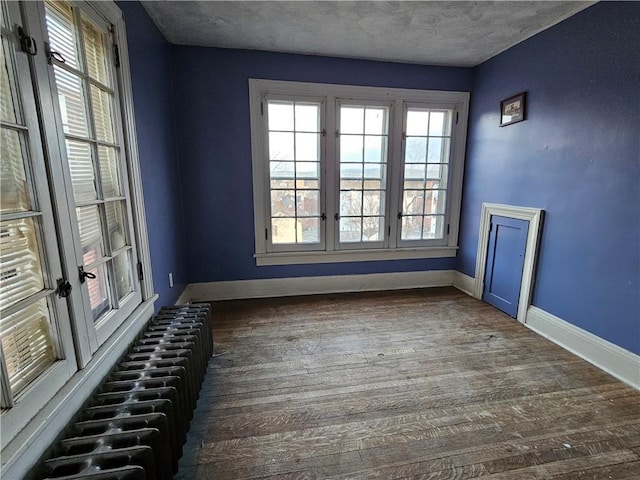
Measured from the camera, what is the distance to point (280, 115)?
316cm

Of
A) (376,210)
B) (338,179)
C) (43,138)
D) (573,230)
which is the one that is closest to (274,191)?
(338,179)

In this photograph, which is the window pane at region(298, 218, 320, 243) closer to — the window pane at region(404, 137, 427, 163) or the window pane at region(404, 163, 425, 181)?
the window pane at region(404, 163, 425, 181)

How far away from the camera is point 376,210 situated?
3.55m

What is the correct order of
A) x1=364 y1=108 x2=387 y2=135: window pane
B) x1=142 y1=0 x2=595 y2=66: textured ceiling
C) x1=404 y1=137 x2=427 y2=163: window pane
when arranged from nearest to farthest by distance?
x1=142 y1=0 x2=595 y2=66: textured ceiling < x1=364 y1=108 x2=387 y2=135: window pane < x1=404 y1=137 x2=427 y2=163: window pane

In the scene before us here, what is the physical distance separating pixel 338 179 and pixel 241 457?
2.62 meters

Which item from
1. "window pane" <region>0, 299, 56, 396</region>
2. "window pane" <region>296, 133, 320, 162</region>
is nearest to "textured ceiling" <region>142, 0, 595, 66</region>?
"window pane" <region>296, 133, 320, 162</region>

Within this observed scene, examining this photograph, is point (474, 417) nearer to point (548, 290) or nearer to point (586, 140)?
point (548, 290)

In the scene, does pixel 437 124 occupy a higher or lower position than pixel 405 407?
higher

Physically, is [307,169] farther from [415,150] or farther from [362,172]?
[415,150]

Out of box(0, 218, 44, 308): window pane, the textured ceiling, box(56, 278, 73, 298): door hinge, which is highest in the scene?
the textured ceiling

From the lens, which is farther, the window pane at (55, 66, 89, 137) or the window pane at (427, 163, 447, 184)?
the window pane at (427, 163, 447, 184)

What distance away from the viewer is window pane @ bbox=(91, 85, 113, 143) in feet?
5.12

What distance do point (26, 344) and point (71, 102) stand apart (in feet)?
3.36

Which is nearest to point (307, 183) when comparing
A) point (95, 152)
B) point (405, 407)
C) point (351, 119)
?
point (351, 119)
